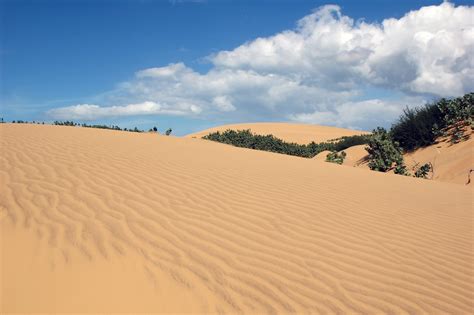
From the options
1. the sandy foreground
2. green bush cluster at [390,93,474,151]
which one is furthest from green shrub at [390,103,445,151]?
the sandy foreground

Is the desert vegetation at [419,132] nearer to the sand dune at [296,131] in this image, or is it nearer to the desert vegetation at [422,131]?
the desert vegetation at [422,131]

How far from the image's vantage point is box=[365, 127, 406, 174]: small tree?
14469 mm

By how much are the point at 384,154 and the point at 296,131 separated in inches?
963

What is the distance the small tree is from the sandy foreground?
7.30 metres

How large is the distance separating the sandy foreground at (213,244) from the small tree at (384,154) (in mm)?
7296

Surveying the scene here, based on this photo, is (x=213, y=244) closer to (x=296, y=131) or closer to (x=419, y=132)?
(x=419, y=132)

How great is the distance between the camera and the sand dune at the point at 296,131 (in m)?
34.5

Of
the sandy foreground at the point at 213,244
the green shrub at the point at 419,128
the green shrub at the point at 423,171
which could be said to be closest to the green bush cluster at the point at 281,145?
the green shrub at the point at 419,128

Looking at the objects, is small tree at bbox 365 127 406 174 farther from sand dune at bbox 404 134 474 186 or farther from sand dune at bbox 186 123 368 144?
sand dune at bbox 186 123 368 144

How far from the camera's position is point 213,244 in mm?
4078

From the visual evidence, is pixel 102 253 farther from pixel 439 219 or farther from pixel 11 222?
pixel 439 219

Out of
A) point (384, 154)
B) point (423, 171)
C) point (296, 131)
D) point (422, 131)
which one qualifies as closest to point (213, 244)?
point (423, 171)

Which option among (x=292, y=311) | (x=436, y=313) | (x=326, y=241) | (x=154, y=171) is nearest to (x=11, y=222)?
(x=154, y=171)

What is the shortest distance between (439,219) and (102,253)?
205 inches
